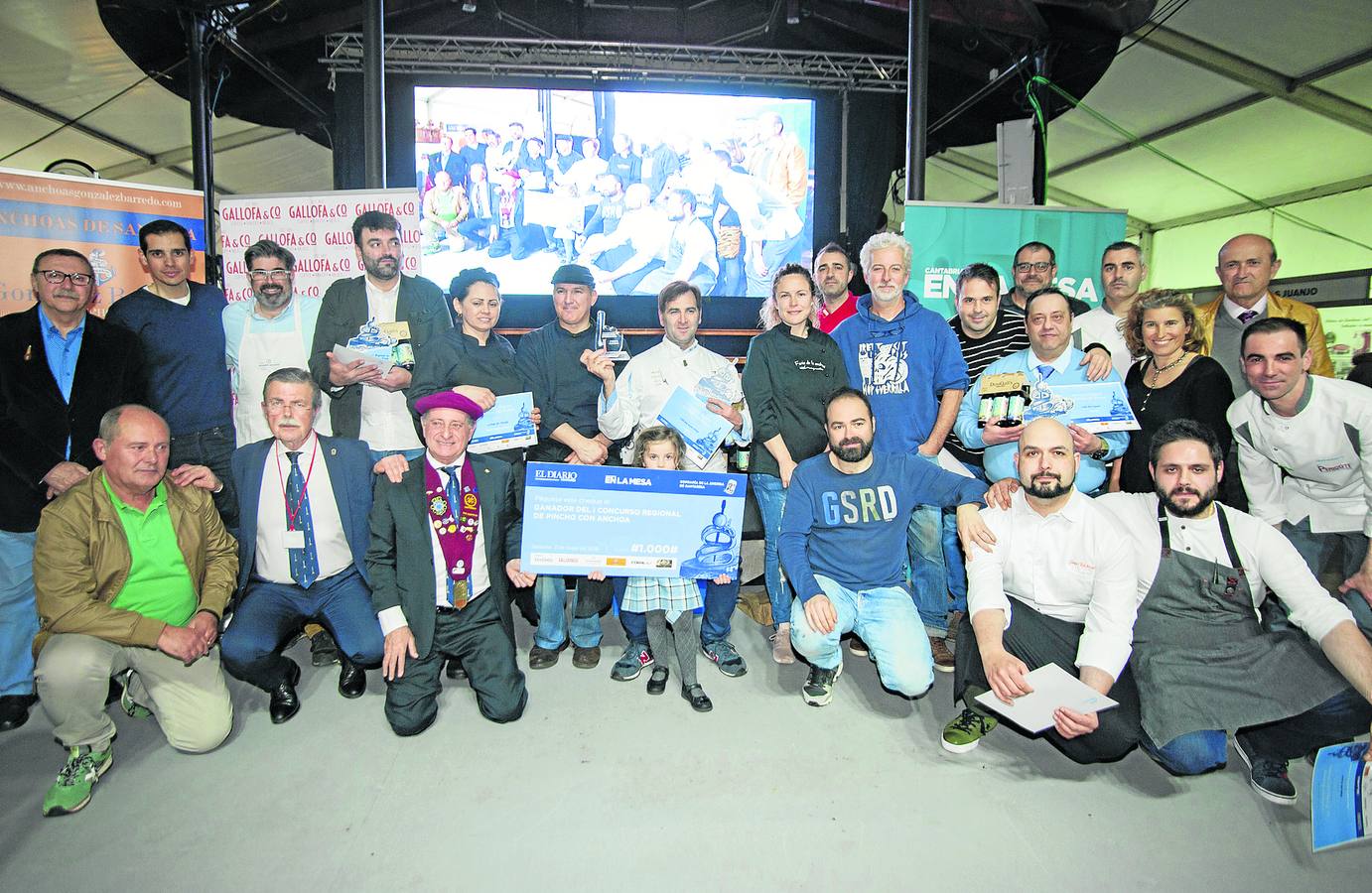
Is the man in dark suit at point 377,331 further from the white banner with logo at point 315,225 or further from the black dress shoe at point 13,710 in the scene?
the black dress shoe at point 13,710

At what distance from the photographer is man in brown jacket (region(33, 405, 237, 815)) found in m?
2.54

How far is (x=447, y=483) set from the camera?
9.98 feet

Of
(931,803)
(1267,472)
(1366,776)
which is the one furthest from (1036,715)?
(1267,472)

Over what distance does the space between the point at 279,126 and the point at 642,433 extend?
8285 millimetres

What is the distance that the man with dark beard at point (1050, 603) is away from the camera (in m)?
2.49

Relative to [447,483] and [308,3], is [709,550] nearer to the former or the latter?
[447,483]

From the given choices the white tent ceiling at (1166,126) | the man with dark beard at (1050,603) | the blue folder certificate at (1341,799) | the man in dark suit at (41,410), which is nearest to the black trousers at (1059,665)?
the man with dark beard at (1050,603)

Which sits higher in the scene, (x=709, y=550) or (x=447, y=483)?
(x=447, y=483)

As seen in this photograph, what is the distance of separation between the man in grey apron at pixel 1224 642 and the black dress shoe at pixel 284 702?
333cm

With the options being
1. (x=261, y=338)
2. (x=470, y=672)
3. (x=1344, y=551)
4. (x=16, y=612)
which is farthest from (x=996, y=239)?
(x=16, y=612)

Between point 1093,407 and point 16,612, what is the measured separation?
15.5ft

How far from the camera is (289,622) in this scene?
309 centimetres

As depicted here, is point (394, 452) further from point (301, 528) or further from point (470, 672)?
point (470, 672)

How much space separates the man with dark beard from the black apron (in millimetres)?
108
